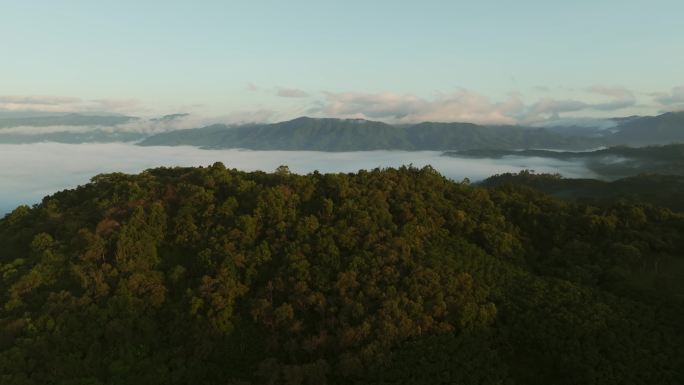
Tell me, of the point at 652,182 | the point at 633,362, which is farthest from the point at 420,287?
the point at 652,182

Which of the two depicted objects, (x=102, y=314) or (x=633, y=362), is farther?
(x=102, y=314)

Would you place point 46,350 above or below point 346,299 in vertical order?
below

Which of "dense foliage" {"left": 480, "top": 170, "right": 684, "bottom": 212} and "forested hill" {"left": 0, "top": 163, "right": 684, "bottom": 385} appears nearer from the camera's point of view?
"forested hill" {"left": 0, "top": 163, "right": 684, "bottom": 385}

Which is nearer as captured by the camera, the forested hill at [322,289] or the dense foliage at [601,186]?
the forested hill at [322,289]

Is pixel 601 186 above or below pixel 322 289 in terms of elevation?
above

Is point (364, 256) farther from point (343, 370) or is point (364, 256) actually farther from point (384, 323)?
point (343, 370)

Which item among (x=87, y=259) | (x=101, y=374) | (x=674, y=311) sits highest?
(x=87, y=259)

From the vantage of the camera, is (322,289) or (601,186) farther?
(601,186)

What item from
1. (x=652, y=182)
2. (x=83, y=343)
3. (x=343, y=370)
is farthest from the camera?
(x=652, y=182)
